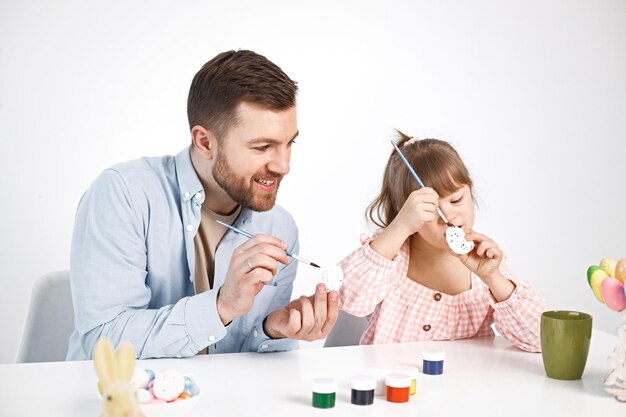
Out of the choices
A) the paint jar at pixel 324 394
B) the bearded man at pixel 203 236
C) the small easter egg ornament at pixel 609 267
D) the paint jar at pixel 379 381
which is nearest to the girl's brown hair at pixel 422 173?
the bearded man at pixel 203 236

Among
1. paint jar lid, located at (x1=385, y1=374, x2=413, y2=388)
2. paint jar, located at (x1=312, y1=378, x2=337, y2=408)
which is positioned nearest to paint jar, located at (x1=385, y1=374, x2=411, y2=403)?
paint jar lid, located at (x1=385, y1=374, x2=413, y2=388)

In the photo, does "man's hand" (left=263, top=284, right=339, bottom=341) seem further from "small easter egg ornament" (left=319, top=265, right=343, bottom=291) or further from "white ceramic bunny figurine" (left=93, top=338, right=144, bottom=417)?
"white ceramic bunny figurine" (left=93, top=338, right=144, bottom=417)

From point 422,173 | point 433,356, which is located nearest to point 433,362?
point 433,356

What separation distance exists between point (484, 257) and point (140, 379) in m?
0.91

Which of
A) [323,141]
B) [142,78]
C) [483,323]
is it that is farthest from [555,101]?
[483,323]

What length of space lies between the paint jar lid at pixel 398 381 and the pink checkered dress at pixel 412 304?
20.1 inches

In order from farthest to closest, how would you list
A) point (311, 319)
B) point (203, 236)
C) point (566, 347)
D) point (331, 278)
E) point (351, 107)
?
point (351, 107), point (203, 236), point (331, 278), point (311, 319), point (566, 347)

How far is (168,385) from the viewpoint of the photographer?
1405 millimetres

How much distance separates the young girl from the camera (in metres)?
1.93

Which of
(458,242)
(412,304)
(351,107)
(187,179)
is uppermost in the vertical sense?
(351,107)

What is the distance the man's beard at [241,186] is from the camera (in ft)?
6.71

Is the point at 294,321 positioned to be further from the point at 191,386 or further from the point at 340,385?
the point at 191,386

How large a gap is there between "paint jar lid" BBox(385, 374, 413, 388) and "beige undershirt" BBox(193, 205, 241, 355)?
0.80m

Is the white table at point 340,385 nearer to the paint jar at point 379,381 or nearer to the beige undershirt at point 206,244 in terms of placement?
the paint jar at point 379,381
